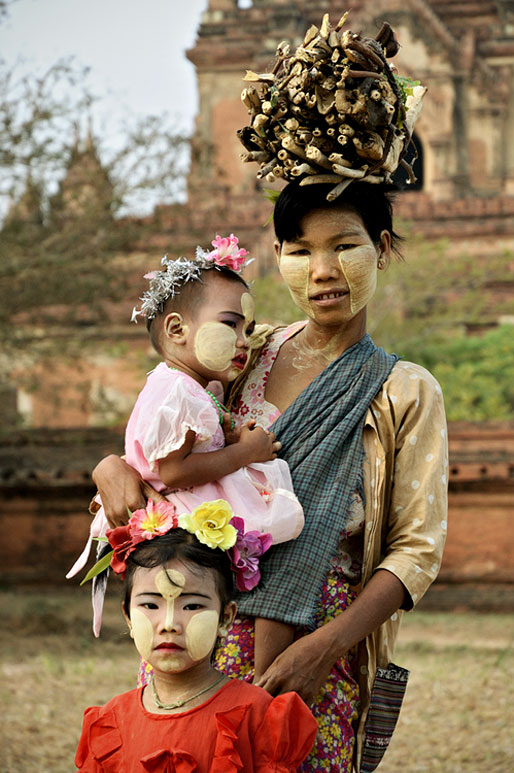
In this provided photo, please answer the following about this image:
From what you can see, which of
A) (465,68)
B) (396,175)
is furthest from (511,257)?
(396,175)

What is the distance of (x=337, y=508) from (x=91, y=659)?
7719 mm

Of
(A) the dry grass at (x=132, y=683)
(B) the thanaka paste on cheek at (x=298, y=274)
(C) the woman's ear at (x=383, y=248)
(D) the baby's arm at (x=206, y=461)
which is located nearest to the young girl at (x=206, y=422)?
(D) the baby's arm at (x=206, y=461)

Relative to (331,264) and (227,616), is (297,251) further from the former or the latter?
(227,616)

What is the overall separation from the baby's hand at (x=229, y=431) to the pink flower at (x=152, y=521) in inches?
10.2

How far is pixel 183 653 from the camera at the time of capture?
A: 2373 mm

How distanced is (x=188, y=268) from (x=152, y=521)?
2.15ft

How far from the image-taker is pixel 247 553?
100 inches

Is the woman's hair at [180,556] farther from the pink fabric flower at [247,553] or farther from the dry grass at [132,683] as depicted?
the dry grass at [132,683]

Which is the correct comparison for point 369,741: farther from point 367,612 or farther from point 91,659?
point 91,659

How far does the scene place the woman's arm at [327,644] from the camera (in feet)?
8.11

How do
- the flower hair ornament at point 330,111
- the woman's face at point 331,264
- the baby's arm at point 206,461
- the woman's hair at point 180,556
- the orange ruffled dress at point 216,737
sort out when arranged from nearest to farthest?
the orange ruffled dress at point 216,737, the woman's hair at point 180,556, the baby's arm at point 206,461, the flower hair ornament at point 330,111, the woman's face at point 331,264

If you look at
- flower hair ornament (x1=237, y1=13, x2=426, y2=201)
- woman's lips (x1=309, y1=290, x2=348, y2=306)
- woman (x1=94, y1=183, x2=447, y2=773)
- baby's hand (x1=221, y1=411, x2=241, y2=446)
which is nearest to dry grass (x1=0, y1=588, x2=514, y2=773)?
woman (x1=94, y1=183, x2=447, y2=773)

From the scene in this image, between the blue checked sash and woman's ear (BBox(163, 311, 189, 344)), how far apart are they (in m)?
0.31

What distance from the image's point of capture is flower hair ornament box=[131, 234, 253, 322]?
2.80 meters
